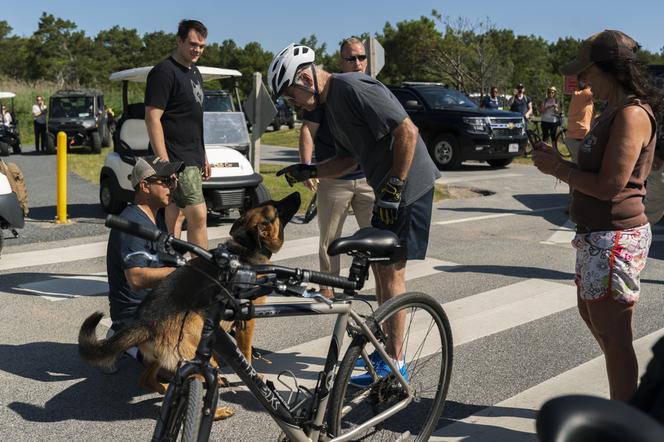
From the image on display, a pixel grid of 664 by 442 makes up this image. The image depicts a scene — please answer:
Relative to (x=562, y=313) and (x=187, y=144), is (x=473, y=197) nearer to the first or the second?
(x=562, y=313)

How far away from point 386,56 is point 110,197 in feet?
169

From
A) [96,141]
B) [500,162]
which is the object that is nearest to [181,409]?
[500,162]

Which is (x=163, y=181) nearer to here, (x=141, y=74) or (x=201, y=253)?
(x=201, y=253)

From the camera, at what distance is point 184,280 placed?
10.7 ft

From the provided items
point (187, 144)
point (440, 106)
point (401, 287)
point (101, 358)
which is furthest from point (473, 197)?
point (101, 358)

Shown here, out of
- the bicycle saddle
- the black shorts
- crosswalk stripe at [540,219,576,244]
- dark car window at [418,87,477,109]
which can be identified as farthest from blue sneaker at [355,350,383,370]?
dark car window at [418,87,477,109]

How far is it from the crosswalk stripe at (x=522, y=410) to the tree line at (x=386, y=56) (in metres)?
33.6

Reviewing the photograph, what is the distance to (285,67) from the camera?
146 inches

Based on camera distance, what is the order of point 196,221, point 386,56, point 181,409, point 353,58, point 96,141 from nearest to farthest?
point 181,409 < point 196,221 < point 353,58 < point 96,141 < point 386,56

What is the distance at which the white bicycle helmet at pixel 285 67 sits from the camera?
12.1 feet

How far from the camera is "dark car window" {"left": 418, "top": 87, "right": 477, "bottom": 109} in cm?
1890

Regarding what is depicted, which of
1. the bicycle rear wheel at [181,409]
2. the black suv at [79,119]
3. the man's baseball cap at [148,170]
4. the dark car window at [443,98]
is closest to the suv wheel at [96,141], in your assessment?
the black suv at [79,119]

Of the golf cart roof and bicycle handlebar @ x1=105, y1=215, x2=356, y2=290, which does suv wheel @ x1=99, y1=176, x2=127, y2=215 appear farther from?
bicycle handlebar @ x1=105, y1=215, x2=356, y2=290

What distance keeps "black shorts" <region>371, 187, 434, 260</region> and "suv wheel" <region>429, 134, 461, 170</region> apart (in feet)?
46.4
